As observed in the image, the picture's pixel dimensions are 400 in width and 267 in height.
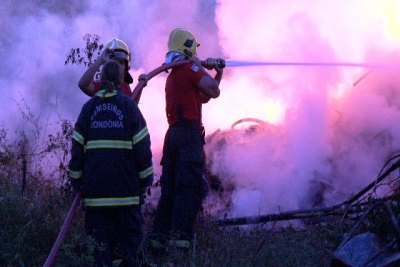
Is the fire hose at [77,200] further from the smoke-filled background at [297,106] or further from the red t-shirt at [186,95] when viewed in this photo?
the smoke-filled background at [297,106]

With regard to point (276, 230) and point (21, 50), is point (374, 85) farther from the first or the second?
point (21, 50)

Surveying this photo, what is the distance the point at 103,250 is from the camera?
5.29 metres

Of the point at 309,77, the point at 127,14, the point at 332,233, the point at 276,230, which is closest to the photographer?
→ the point at 332,233

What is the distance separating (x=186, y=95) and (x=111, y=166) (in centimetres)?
143

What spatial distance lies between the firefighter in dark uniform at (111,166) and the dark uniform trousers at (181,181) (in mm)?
808

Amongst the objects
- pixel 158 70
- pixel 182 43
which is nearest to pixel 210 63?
pixel 182 43

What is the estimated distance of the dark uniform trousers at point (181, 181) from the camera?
20.6 ft

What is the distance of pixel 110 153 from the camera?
5.29m

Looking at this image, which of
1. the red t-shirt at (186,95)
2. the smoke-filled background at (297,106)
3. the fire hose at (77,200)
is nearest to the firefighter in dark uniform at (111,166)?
the fire hose at (77,200)

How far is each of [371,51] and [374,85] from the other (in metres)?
0.45

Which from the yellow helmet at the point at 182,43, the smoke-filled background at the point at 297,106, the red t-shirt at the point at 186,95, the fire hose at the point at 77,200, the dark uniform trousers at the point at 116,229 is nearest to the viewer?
the fire hose at the point at 77,200

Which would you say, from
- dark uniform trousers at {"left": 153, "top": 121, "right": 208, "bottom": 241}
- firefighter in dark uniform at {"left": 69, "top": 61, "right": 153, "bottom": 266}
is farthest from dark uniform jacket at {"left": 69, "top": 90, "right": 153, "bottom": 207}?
dark uniform trousers at {"left": 153, "top": 121, "right": 208, "bottom": 241}

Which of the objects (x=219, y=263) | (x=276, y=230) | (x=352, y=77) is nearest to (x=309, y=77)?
(x=352, y=77)

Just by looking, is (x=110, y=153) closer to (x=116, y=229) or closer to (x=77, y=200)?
(x=77, y=200)
